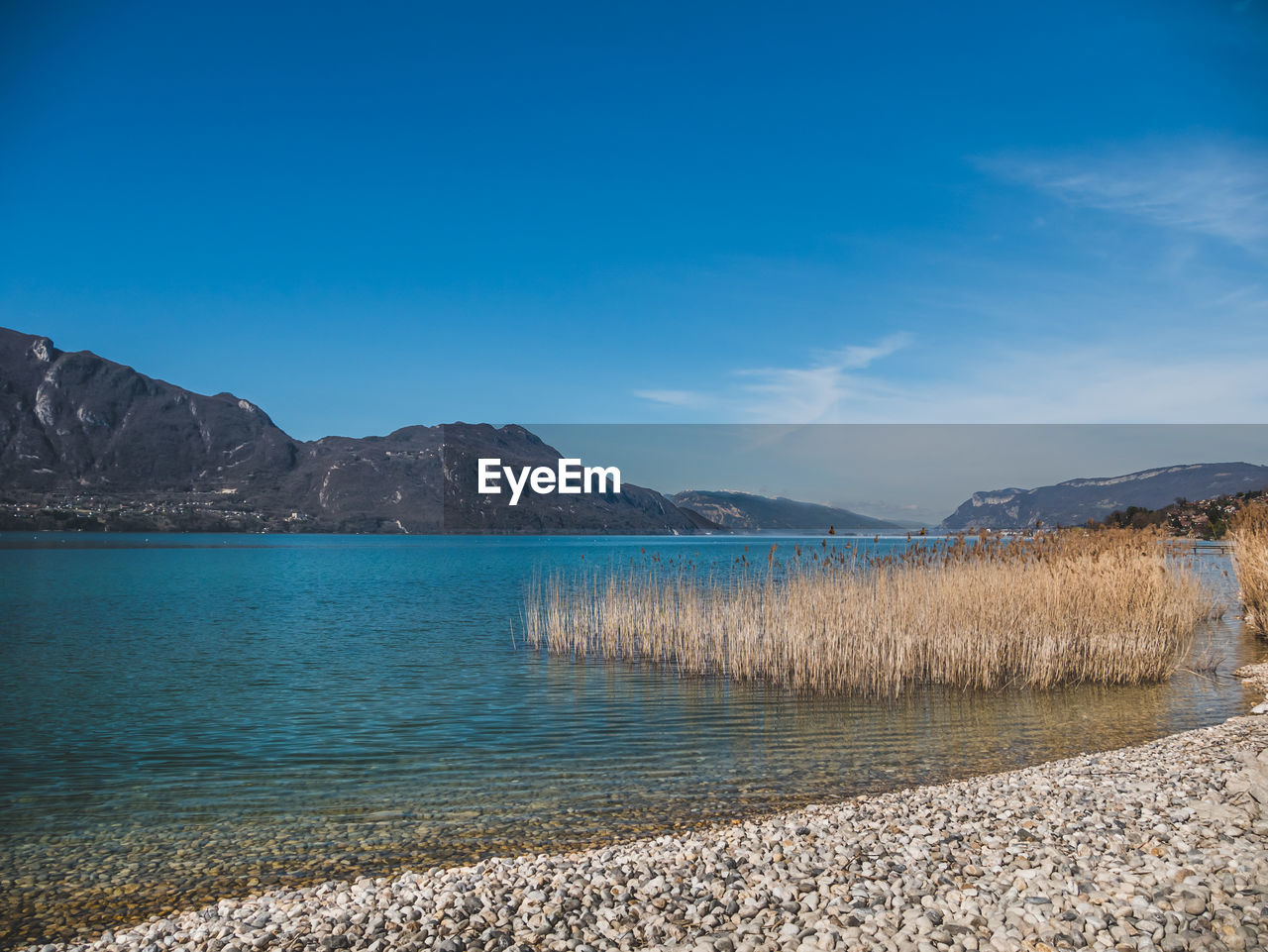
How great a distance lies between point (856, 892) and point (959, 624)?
10.6 meters

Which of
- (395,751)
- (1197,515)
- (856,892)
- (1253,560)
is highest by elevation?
(1253,560)

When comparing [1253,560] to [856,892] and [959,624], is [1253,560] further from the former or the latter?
[856,892]

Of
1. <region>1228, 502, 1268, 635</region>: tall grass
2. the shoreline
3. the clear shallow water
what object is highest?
<region>1228, 502, 1268, 635</region>: tall grass

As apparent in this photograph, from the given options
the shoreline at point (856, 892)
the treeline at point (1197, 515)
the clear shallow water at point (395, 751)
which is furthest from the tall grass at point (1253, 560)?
the treeline at point (1197, 515)

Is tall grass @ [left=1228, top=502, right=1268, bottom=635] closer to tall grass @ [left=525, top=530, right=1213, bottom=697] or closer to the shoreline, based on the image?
tall grass @ [left=525, top=530, right=1213, bottom=697]

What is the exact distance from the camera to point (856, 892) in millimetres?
4840

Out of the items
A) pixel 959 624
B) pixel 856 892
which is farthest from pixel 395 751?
pixel 959 624

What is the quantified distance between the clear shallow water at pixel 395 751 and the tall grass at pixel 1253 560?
967 mm

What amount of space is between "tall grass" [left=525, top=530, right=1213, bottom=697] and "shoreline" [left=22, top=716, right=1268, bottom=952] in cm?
714

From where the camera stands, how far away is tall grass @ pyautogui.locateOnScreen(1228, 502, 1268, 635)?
16.3 meters

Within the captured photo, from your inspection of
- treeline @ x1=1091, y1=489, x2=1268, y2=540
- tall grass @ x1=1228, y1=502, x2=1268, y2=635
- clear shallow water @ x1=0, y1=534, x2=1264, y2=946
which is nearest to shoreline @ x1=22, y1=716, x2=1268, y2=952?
clear shallow water @ x1=0, y1=534, x2=1264, y2=946

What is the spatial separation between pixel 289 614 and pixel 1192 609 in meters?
25.9

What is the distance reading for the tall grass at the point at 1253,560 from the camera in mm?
16281

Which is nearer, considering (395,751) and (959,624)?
(395,751)
